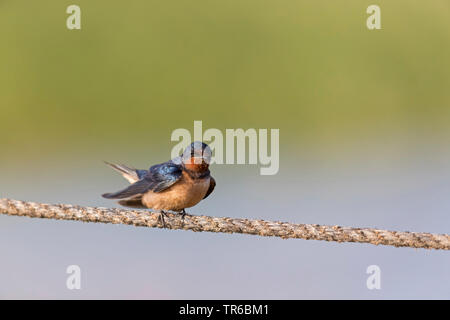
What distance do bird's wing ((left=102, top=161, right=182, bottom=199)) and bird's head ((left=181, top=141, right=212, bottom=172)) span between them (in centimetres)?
7

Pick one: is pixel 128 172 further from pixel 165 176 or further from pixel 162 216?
pixel 162 216

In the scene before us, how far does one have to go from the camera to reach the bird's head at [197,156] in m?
2.73

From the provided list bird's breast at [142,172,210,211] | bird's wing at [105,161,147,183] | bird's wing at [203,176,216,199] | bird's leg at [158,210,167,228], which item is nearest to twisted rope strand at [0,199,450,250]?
bird's leg at [158,210,167,228]

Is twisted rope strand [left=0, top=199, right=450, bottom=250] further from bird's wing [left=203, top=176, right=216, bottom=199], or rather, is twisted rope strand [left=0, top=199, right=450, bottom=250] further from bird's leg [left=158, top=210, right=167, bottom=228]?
bird's wing [left=203, top=176, right=216, bottom=199]

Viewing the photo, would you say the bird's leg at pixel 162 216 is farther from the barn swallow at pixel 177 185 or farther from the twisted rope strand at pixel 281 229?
the twisted rope strand at pixel 281 229

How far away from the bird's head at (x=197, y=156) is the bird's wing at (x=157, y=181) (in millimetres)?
68

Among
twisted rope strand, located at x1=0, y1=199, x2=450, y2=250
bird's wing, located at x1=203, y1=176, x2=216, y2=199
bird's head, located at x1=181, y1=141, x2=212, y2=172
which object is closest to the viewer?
twisted rope strand, located at x1=0, y1=199, x2=450, y2=250

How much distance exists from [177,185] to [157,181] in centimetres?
11

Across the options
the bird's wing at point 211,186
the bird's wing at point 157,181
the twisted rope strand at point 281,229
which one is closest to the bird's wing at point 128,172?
the bird's wing at point 157,181

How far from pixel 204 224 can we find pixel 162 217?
0.36 metres

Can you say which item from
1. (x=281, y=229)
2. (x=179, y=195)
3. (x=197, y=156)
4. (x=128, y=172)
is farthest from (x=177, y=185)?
(x=281, y=229)

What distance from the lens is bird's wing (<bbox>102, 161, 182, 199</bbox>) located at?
108 inches

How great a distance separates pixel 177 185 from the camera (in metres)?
2.76

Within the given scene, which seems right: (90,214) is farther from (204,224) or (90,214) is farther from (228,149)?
(228,149)
